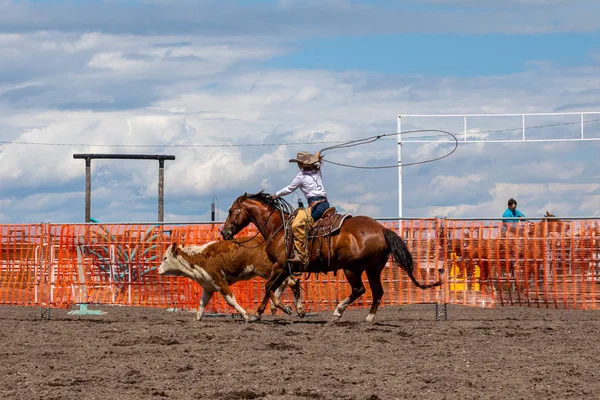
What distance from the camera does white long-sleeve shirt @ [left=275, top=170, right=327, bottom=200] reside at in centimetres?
1562

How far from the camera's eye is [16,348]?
12.9 m

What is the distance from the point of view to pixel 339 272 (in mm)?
18016

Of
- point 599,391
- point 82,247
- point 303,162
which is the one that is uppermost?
point 303,162

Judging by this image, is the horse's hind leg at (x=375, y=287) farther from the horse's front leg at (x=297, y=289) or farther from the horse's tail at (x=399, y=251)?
the horse's front leg at (x=297, y=289)

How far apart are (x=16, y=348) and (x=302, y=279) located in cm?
652

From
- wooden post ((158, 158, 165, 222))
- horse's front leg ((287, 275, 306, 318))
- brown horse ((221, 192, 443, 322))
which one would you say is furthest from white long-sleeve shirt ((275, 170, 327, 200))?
wooden post ((158, 158, 165, 222))

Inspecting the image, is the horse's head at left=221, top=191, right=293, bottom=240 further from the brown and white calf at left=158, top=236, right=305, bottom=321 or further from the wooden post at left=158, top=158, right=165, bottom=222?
the wooden post at left=158, top=158, right=165, bottom=222

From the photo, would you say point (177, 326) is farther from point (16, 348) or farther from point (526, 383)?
point (526, 383)

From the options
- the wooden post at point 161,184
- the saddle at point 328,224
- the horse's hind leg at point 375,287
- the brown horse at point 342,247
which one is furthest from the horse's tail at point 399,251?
the wooden post at point 161,184

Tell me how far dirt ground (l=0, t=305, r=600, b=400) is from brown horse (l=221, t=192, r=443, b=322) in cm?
63

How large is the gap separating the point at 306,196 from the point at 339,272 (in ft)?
8.70

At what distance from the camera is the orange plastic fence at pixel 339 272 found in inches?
677

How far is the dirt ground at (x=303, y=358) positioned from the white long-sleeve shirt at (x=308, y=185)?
78.9 inches

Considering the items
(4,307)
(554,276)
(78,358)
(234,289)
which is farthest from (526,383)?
(4,307)
